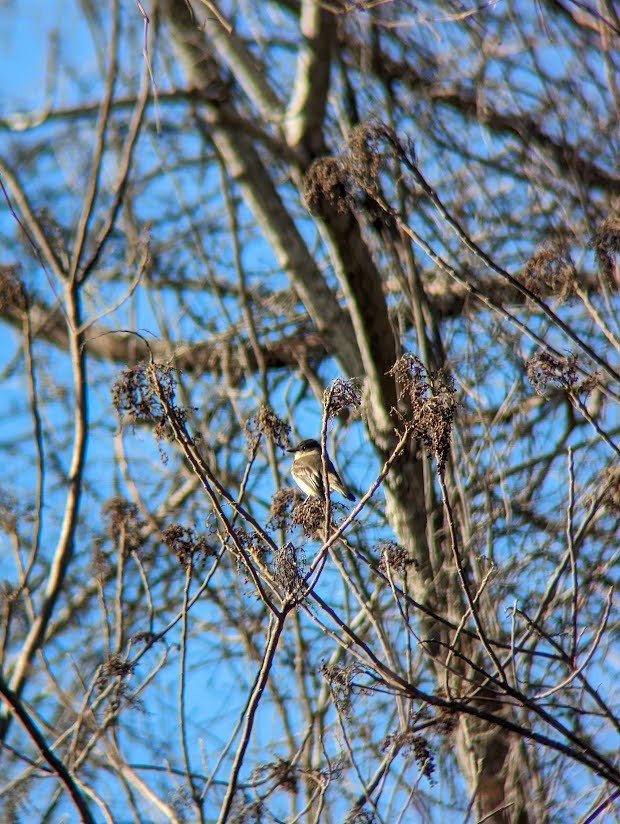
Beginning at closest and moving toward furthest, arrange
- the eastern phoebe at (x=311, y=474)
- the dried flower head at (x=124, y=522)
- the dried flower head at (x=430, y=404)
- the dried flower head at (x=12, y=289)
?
1. the dried flower head at (x=430, y=404)
2. the dried flower head at (x=124, y=522)
3. the dried flower head at (x=12, y=289)
4. the eastern phoebe at (x=311, y=474)

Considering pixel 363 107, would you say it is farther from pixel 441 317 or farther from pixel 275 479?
pixel 275 479

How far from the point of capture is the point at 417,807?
163 inches

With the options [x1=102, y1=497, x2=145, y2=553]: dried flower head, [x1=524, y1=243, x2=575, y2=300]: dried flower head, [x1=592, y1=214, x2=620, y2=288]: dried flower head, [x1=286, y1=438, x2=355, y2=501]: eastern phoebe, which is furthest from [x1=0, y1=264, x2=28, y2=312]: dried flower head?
[x1=592, y1=214, x2=620, y2=288]: dried flower head

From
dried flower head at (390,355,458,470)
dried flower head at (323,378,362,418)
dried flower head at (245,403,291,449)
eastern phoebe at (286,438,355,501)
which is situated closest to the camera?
dried flower head at (390,355,458,470)

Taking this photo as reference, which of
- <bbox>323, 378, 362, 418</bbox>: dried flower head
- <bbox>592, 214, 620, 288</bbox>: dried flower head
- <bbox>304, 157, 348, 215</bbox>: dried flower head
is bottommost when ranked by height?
<bbox>323, 378, 362, 418</bbox>: dried flower head

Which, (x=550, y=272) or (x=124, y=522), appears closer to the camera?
(x=550, y=272)

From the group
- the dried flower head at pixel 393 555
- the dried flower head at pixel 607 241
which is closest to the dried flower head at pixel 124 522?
the dried flower head at pixel 393 555

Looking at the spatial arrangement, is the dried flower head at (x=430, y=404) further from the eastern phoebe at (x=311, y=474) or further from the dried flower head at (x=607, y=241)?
the eastern phoebe at (x=311, y=474)

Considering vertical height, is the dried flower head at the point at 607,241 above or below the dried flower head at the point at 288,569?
above

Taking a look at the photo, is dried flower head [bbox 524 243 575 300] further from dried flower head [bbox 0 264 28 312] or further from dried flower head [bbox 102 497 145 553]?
dried flower head [bbox 0 264 28 312]

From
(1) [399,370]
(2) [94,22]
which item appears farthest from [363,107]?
(1) [399,370]

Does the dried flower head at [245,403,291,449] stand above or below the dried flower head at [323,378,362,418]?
above

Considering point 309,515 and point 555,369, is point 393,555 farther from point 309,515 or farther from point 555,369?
point 555,369

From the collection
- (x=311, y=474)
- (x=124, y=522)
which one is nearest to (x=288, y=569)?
(x=124, y=522)
